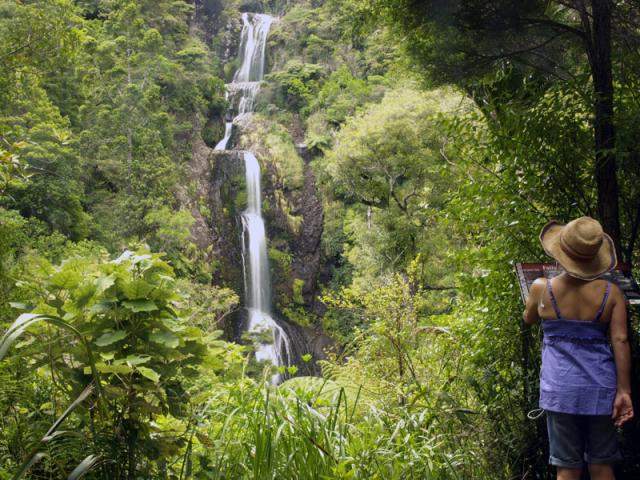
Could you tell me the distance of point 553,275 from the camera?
8.10 ft

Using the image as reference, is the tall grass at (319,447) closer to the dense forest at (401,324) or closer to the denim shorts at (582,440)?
the dense forest at (401,324)

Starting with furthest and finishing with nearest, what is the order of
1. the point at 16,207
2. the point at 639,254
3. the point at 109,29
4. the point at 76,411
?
the point at 109,29
the point at 16,207
the point at 639,254
the point at 76,411

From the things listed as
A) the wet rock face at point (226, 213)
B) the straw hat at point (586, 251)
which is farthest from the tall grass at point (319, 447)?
the wet rock face at point (226, 213)

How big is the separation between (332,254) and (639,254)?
57.5ft

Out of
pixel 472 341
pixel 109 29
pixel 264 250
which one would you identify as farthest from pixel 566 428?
pixel 109 29

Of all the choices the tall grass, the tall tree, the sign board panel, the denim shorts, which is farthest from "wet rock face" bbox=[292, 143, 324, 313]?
the denim shorts

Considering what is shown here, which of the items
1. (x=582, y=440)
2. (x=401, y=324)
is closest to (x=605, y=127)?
(x=582, y=440)

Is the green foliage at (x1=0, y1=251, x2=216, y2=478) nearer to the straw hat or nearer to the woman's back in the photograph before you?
the woman's back

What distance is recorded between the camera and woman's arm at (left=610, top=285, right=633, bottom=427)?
2.12 metres

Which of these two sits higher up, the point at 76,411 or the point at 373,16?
the point at 373,16

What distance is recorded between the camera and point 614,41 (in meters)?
3.17

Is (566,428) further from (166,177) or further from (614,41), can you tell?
(166,177)

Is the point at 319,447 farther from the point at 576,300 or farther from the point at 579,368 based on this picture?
the point at 576,300

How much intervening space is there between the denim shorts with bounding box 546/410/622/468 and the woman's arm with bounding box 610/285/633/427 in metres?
0.09
